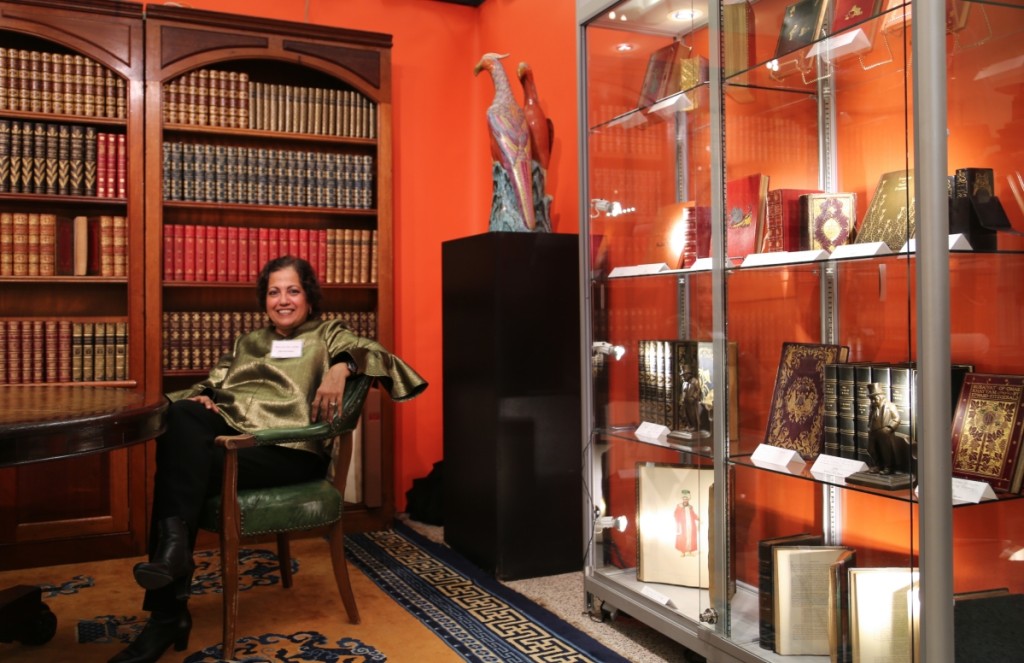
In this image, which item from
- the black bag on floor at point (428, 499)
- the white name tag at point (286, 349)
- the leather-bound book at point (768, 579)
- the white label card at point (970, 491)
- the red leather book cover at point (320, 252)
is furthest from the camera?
the black bag on floor at point (428, 499)

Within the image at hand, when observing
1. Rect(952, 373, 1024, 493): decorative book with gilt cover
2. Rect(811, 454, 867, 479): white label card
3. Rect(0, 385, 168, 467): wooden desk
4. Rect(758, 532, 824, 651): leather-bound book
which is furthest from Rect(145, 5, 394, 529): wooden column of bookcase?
Rect(952, 373, 1024, 493): decorative book with gilt cover

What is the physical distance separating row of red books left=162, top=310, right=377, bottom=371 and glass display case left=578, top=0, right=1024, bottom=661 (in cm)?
180

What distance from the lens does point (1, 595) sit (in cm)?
261

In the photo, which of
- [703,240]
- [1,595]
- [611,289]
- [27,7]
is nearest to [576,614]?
[611,289]

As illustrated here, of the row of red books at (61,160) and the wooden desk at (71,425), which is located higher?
the row of red books at (61,160)

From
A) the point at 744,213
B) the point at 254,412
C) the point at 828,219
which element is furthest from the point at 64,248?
the point at 828,219

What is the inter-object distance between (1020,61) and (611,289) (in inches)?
53.8

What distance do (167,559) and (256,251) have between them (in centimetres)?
190

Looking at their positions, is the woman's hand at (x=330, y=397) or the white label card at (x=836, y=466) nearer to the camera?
the white label card at (x=836, y=466)

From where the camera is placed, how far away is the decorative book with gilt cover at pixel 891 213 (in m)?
1.71

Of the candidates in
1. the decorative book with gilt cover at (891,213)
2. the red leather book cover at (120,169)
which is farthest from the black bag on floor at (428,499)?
the decorative book with gilt cover at (891,213)

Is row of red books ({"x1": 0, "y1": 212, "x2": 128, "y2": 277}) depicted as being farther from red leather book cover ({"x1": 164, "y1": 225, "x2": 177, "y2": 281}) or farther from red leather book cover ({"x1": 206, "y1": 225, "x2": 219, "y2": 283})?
red leather book cover ({"x1": 206, "y1": 225, "x2": 219, "y2": 283})

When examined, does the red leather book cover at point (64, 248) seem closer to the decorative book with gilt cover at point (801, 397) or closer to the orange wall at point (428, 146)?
the orange wall at point (428, 146)

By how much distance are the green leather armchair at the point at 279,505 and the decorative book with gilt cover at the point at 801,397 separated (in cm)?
134
